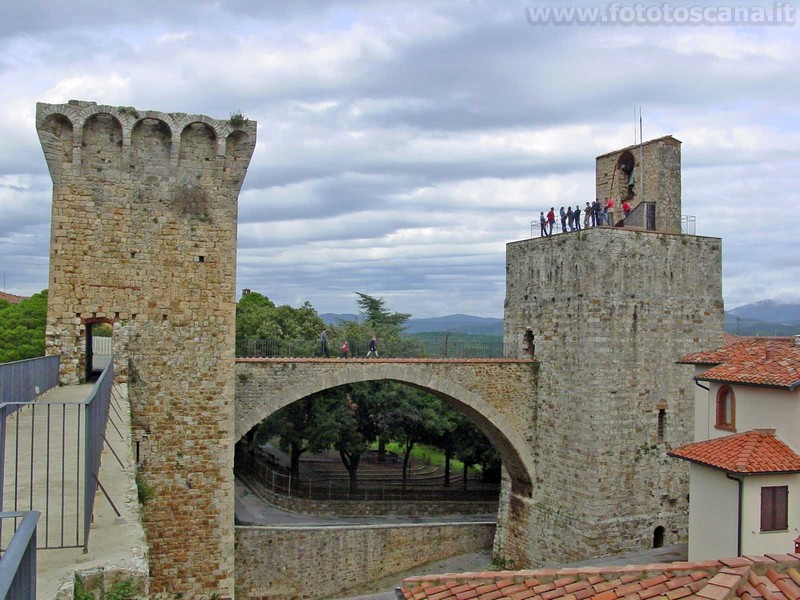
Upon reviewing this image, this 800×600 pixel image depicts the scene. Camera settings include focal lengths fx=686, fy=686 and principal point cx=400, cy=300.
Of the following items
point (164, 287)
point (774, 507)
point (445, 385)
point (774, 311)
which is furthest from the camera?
point (774, 311)

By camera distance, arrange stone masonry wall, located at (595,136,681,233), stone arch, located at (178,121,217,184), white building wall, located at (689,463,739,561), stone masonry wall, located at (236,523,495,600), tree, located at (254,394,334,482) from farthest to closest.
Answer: tree, located at (254,394,334,482), stone masonry wall, located at (595,136,681,233), stone masonry wall, located at (236,523,495,600), stone arch, located at (178,121,217,184), white building wall, located at (689,463,739,561)

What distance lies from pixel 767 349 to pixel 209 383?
41.0 ft

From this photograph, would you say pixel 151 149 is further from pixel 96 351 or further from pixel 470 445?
pixel 470 445

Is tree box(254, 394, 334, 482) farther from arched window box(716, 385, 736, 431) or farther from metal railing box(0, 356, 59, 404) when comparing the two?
arched window box(716, 385, 736, 431)

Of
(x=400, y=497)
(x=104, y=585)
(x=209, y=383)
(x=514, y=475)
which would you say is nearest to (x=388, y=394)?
(x=400, y=497)

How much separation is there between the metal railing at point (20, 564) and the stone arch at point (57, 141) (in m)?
14.2

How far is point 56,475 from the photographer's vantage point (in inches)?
275

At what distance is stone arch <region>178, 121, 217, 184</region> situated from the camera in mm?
15789

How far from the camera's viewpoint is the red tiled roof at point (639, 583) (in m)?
6.84

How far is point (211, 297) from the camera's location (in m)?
15.9

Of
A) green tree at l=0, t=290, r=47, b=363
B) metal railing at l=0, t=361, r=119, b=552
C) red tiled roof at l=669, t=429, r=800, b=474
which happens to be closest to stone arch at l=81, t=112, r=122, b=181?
metal railing at l=0, t=361, r=119, b=552

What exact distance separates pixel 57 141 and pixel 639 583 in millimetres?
14171

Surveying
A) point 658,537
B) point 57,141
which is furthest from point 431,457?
point 57,141

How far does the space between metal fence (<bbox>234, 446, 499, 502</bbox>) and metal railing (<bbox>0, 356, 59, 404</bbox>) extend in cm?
1414
